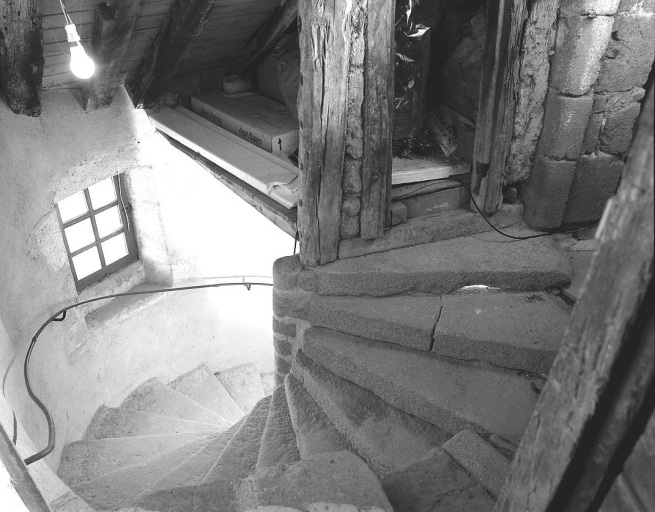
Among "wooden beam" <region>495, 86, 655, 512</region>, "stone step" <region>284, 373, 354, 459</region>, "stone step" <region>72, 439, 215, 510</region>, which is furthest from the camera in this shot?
"stone step" <region>72, 439, 215, 510</region>

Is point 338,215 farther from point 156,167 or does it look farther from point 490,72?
point 156,167

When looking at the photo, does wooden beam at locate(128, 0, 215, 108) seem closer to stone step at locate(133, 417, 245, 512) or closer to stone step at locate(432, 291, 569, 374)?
stone step at locate(432, 291, 569, 374)

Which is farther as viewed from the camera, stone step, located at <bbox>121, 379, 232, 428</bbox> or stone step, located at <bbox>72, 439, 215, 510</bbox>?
stone step, located at <bbox>121, 379, 232, 428</bbox>

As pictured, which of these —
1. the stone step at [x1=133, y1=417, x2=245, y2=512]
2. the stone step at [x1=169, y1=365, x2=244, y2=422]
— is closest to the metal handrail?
the stone step at [x1=133, y1=417, x2=245, y2=512]

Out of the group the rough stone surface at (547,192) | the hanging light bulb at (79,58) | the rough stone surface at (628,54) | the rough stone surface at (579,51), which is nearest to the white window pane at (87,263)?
the hanging light bulb at (79,58)

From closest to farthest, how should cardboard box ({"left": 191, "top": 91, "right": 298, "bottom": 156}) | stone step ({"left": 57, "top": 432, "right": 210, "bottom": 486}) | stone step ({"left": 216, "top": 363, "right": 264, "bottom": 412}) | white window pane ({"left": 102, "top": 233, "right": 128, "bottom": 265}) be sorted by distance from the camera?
cardboard box ({"left": 191, "top": 91, "right": 298, "bottom": 156}), stone step ({"left": 57, "top": 432, "right": 210, "bottom": 486}), white window pane ({"left": 102, "top": 233, "right": 128, "bottom": 265}), stone step ({"left": 216, "top": 363, "right": 264, "bottom": 412})

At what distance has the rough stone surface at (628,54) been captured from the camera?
111 inches

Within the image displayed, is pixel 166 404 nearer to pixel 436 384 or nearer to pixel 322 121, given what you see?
pixel 436 384

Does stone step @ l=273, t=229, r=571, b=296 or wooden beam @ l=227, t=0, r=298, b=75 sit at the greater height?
wooden beam @ l=227, t=0, r=298, b=75

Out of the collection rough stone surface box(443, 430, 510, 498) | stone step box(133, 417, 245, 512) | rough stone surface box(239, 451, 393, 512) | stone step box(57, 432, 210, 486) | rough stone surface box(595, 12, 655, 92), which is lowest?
stone step box(57, 432, 210, 486)

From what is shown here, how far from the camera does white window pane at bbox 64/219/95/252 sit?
15.6ft

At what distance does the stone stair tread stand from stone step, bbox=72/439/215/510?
1271mm

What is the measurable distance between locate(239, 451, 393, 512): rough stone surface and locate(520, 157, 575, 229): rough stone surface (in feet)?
6.01

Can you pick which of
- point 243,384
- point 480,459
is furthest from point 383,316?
point 243,384
